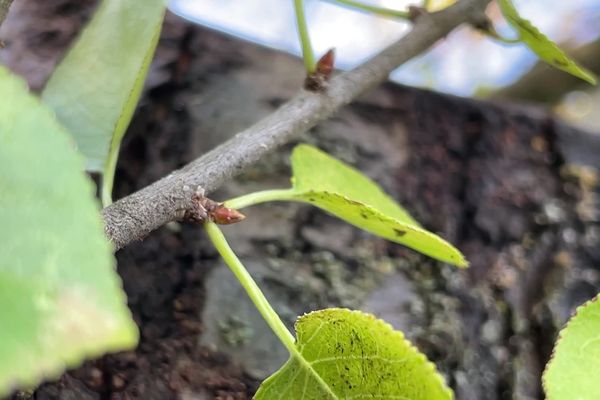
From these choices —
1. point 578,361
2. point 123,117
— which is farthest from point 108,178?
point 578,361

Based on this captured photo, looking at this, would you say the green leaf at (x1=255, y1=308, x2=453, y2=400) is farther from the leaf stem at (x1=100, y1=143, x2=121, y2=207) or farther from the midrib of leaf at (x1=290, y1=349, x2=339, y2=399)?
the leaf stem at (x1=100, y1=143, x2=121, y2=207)

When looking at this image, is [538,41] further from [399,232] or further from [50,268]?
[50,268]

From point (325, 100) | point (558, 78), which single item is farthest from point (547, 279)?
point (558, 78)

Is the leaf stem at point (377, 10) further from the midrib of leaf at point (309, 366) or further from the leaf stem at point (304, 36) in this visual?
the midrib of leaf at point (309, 366)

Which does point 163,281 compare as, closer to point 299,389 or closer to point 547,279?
point 299,389

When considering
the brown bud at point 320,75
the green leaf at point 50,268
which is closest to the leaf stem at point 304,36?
the brown bud at point 320,75

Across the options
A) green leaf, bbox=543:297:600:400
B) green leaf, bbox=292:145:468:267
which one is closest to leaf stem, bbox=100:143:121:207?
green leaf, bbox=292:145:468:267
